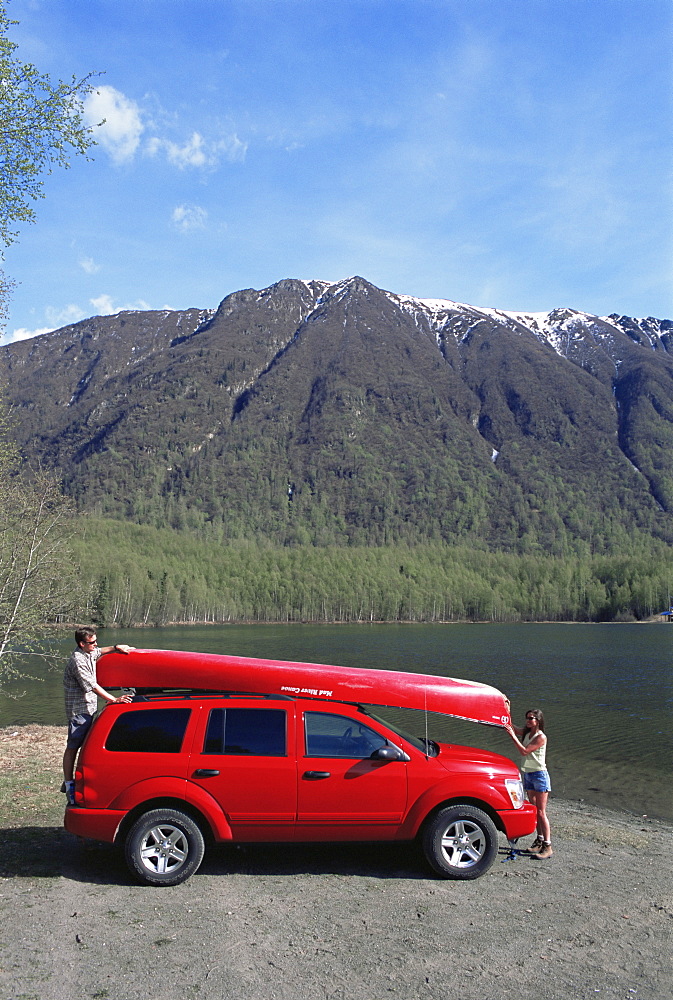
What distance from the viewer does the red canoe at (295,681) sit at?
865 cm

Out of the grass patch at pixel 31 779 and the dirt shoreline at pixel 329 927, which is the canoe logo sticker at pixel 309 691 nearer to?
the dirt shoreline at pixel 329 927

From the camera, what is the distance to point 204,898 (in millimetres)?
7430

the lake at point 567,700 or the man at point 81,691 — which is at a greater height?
the man at point 81,691

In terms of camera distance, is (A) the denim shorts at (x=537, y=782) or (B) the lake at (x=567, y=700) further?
(B) the lake at (x=567, y=700)

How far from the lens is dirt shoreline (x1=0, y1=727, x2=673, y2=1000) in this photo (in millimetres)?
5691

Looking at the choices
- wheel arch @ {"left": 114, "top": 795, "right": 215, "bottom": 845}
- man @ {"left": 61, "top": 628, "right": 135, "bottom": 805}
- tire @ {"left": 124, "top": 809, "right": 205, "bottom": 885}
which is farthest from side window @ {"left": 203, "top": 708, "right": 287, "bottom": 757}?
man @ {"left": 61, "top": 628, "right": 135, "bottom": 805}

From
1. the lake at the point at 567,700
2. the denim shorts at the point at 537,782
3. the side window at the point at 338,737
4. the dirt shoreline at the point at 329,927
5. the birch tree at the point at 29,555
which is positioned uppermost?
the birch tree at the point at 29,555

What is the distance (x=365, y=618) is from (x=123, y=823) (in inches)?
5439

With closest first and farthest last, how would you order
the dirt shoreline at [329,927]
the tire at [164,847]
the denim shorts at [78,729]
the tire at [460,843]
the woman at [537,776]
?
the dirt shoreline at [329,927] → the tire at [164,847] → the tire at [460,843] → the denim shorts at [78,729] → the woman at [537,776]

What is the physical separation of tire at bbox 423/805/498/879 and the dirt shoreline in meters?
0.18

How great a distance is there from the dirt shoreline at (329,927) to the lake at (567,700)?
27.8 feet

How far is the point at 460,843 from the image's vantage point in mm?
8164

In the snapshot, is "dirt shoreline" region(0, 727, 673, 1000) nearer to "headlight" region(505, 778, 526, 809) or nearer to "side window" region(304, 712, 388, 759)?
"headlight" region(505, 778, 526, 809)

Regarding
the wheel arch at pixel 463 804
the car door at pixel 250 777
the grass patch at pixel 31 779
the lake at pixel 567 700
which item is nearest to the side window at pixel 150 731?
the car door at pixel 250 777
